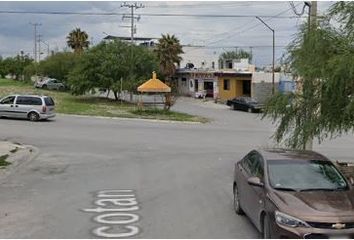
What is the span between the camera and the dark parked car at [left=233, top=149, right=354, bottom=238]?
7297mm

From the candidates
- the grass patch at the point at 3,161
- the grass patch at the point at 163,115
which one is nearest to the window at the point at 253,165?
the grass patch at the point at 3,161

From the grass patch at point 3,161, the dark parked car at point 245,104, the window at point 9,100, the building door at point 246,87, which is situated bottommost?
the grass patch at point 3,161

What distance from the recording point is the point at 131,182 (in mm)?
14594

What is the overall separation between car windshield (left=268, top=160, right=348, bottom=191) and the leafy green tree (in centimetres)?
350

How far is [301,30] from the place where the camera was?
571 inches

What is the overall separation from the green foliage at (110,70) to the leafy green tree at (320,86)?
38436 mm

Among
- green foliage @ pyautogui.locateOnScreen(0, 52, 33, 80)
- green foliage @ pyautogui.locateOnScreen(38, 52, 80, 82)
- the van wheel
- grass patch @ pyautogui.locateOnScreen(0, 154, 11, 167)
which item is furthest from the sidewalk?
green foliage @ pyautogui.locateOnScreen(0, 52, 33, 80)

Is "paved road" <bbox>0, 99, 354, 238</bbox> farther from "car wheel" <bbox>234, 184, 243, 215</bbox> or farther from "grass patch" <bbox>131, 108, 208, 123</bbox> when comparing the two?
"grass patch" <bbox>131, 108, 208, 123</bbox>

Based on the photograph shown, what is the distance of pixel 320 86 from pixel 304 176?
17.8ft

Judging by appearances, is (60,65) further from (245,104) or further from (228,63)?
(245,104)

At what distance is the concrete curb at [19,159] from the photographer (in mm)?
16203

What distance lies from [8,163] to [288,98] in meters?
9.44

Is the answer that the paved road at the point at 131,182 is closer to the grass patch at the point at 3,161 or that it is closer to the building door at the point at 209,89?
the grass patch at the point at 3,161

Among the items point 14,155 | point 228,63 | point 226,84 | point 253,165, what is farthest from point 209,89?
point 253,165
